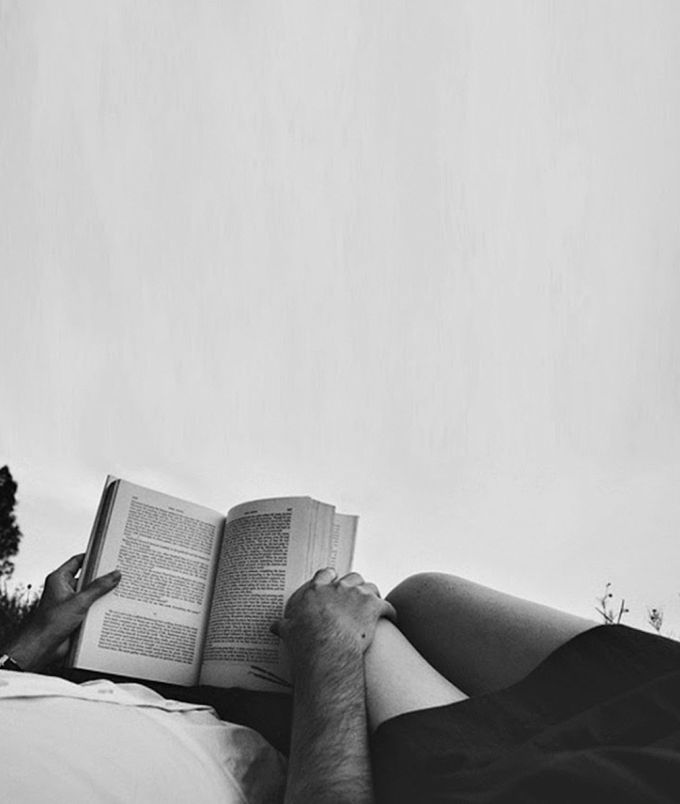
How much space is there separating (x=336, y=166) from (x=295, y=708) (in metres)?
2.64

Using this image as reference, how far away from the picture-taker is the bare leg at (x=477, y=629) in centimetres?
79

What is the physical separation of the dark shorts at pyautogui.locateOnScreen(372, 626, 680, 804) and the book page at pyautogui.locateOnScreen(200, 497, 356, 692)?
0.34 m

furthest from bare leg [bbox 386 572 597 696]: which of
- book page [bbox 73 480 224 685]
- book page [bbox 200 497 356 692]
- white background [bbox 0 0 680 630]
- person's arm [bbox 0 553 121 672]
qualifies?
white background [bbox 0 0 680 630]

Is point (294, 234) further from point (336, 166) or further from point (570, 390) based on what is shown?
point (570, 390)

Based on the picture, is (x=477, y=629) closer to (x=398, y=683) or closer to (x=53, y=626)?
(x=398, y=683)

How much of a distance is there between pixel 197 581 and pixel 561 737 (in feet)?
2.14

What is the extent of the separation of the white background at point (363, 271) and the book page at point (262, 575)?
1813 millimetres

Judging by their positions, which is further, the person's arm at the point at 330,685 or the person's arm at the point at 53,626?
the person's arm at the point at 53,626

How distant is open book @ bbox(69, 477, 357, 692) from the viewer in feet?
3.28

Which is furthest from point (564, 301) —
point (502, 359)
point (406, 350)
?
point (406, 350)

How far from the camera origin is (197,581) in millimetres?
1106

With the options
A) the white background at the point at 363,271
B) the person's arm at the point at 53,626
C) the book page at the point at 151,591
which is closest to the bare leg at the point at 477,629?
the book page at the point at 151,591

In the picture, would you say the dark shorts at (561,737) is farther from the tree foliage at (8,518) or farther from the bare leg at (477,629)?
the tree foliage at (8,518)

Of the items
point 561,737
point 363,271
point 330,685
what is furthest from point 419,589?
point 363,271
